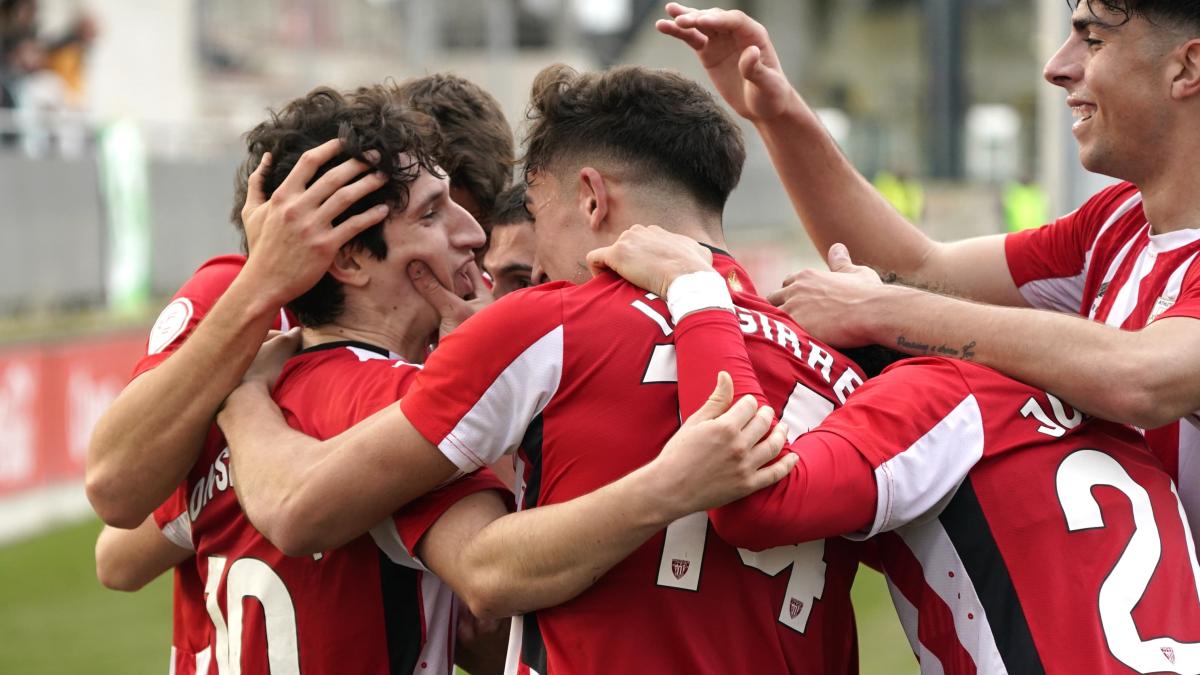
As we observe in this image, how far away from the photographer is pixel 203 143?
16.5 meters

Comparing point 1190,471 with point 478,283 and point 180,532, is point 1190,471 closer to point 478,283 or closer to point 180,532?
point 478,283

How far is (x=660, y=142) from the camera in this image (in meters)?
2.75

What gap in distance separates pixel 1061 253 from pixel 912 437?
4.28 feet

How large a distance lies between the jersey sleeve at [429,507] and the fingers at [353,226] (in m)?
0.54

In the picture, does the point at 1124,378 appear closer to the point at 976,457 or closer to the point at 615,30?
the point at 976,457

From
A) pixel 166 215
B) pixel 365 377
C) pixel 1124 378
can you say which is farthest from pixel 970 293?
pixel 166 215

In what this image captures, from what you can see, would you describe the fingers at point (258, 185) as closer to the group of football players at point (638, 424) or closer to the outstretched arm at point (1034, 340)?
the group of football players at point (638, 424)

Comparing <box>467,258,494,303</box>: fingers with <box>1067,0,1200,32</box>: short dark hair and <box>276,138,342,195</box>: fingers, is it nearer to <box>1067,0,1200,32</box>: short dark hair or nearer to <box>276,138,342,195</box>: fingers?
<box>276,138,342,195</box>: fingers

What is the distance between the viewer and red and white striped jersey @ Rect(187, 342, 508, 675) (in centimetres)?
278

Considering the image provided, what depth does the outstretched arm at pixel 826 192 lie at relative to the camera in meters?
3.52

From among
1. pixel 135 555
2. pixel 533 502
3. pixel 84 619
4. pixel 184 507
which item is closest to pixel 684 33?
pixel 533 502

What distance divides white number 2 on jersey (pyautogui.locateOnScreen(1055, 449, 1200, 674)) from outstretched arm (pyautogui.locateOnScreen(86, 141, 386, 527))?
142 centimetres

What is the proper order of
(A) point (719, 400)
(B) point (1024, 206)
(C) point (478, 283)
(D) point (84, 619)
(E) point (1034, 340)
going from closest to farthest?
(A) point (719, 400), (E) point (1034, 340), (C) point (478, 283), (D) point (84, 619), (B) point (1024, 206)

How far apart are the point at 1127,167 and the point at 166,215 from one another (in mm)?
12043
